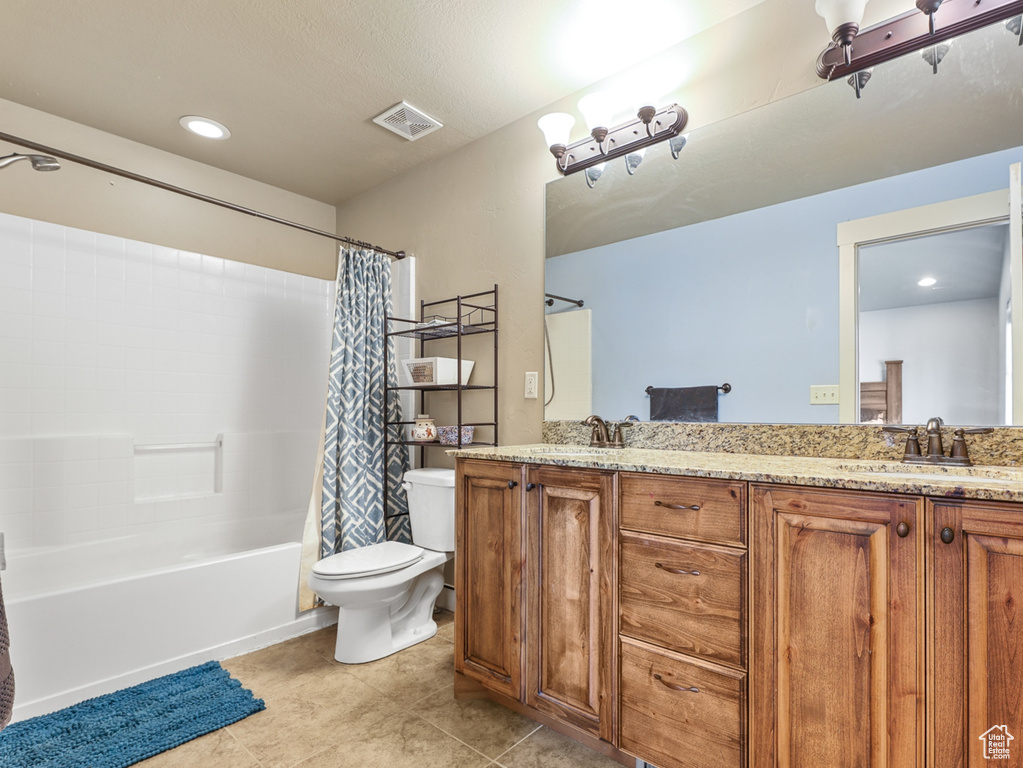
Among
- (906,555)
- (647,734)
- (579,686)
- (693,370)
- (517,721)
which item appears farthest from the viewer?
(693,370)

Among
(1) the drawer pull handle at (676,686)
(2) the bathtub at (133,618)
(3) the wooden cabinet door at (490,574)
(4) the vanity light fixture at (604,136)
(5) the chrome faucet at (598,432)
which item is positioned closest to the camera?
(1) the drawer pull handle at (676,686)

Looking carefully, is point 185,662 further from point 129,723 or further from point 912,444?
point 912,444

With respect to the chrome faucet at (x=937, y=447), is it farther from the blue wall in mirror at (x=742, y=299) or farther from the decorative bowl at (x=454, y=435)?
the decorative bowl at (x=454, y=435)

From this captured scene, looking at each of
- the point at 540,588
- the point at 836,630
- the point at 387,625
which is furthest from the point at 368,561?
the point at 836,630

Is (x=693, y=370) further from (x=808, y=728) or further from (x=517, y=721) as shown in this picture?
(x=517, y=721)

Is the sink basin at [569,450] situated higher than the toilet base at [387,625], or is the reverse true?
the sink basin at [569,450]

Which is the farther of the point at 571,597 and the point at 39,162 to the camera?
the point at 39,162

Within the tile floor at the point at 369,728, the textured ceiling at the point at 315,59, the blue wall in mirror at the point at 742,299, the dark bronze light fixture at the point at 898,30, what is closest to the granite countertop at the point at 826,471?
the blue wall in mirror at the point at 742,299

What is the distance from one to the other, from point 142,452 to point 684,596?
100 inches

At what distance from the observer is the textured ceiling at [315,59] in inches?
70.7

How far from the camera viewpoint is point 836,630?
42.9 inches

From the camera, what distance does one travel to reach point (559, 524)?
157 centimetres

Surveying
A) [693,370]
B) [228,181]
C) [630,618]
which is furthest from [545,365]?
[228,181]

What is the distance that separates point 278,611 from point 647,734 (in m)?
1.71
